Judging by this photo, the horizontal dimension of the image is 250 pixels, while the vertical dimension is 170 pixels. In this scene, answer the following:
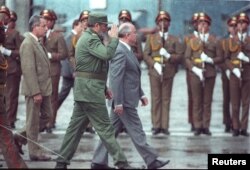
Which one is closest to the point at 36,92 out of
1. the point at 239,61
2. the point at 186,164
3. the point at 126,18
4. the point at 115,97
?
the point at 115,97

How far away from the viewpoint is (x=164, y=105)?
14086 mm

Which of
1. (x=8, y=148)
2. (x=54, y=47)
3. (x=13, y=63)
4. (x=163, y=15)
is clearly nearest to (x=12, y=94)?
(x=13, y=63)

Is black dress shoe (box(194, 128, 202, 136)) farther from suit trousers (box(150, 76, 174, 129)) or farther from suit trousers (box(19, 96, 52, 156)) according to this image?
suit trousers (box(19, 96, 52, 156))

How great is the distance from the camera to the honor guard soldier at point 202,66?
14070mm

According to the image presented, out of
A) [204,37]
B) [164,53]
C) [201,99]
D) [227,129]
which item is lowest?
[227,129]

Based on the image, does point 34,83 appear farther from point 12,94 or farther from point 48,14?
point 12,94

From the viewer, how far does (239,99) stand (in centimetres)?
1412

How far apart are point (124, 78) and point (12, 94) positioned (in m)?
4.25

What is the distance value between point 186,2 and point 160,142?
2512 mm

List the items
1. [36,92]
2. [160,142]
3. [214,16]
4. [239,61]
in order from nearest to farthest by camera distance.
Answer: [36,92]
[160,142]
[239,61]
[214,16]

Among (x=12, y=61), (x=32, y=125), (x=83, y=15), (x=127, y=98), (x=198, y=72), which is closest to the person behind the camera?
(x=127, y=98)

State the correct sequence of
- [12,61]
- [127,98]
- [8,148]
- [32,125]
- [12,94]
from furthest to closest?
1. [12,94]
2. [12,61]
3. [32,125]
4. [127,98]
5. [8,148]

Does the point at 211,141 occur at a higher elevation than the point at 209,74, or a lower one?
lower

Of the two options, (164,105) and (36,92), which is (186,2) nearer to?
(164,105)
